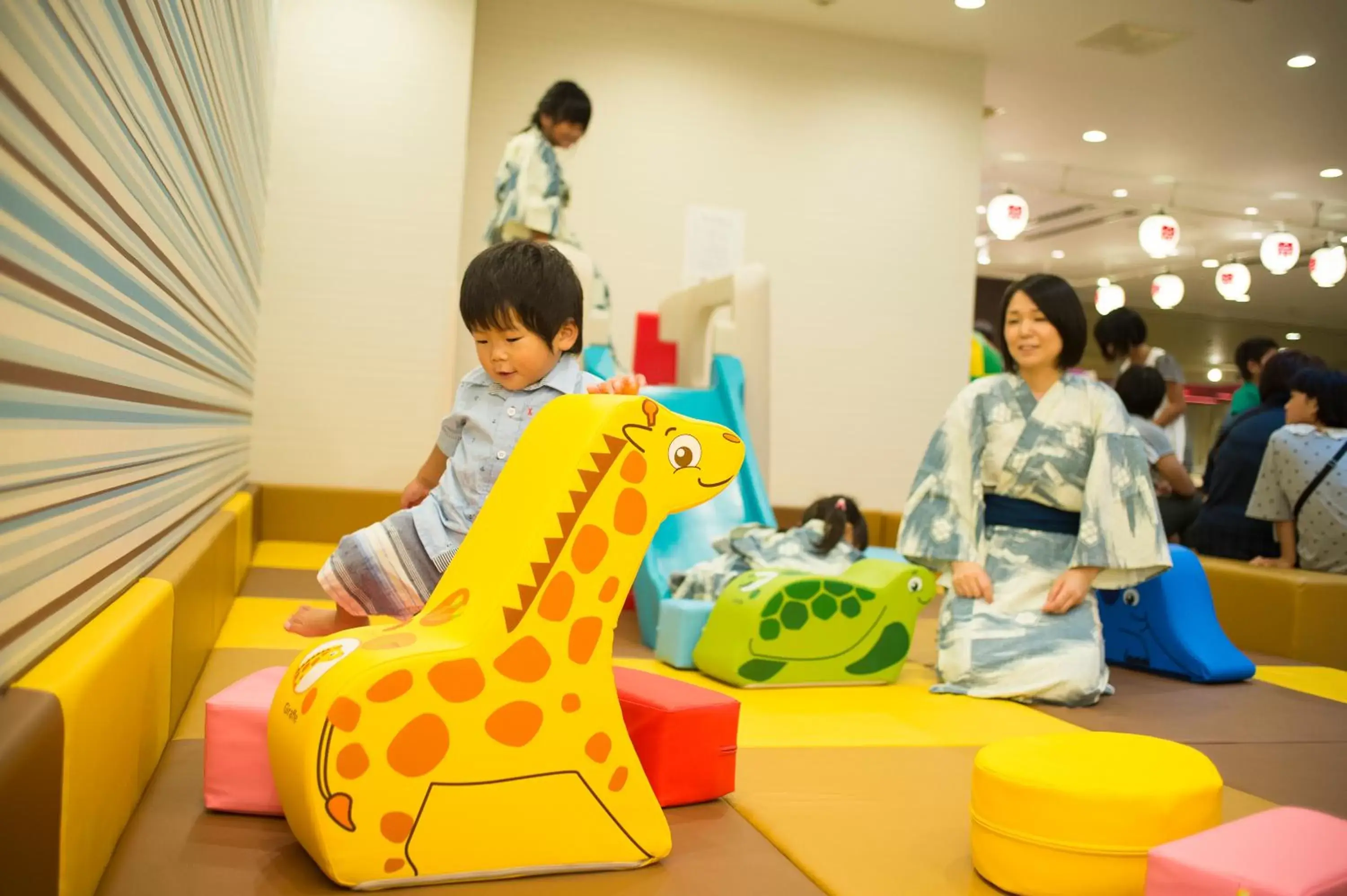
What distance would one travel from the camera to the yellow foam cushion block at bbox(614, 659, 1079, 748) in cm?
244

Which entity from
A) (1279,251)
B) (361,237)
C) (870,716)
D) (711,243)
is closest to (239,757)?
(870,716)

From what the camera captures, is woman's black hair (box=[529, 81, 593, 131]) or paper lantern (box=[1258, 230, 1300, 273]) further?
paper lantern (box=[1258, 230, 1300, 273])

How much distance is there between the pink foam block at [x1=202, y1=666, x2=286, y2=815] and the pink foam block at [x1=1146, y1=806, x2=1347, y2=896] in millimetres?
1242

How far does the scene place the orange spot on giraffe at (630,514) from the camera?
1.59 meters

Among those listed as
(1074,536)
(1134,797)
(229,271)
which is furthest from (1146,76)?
(1134,797)

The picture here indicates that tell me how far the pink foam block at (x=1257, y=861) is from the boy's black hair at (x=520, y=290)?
1.18m

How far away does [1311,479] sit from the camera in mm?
4410

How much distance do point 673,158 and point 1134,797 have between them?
17.4 ft

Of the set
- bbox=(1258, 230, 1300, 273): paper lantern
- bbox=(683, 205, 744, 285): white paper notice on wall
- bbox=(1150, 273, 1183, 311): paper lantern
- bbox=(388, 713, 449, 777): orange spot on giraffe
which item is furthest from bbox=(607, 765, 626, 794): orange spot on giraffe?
bbox=(1150, 273, 1183, 311): paper lantern

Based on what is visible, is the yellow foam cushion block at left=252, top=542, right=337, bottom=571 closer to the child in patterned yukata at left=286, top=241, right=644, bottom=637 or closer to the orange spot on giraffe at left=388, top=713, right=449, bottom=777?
the child in patterned yukata at left=286, top=241, right=644, bottom=637

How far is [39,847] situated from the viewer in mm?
1050

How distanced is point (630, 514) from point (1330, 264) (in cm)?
863

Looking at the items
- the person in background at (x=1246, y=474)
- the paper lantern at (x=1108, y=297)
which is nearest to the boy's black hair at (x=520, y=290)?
the person in background at (x=1246, y=474)

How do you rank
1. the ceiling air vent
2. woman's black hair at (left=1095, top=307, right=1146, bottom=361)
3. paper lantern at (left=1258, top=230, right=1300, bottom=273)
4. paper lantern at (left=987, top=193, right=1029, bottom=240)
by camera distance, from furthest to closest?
1. paper lantern at (left=1258, top=230, right=1300, bottom=273)
2. paper lantern at (left=987, top=193, right=1029, bottom=240)
3. the ceiling air vent
4. woman's black hair at (left=1095, top=307, right=1146, bottom=361)
